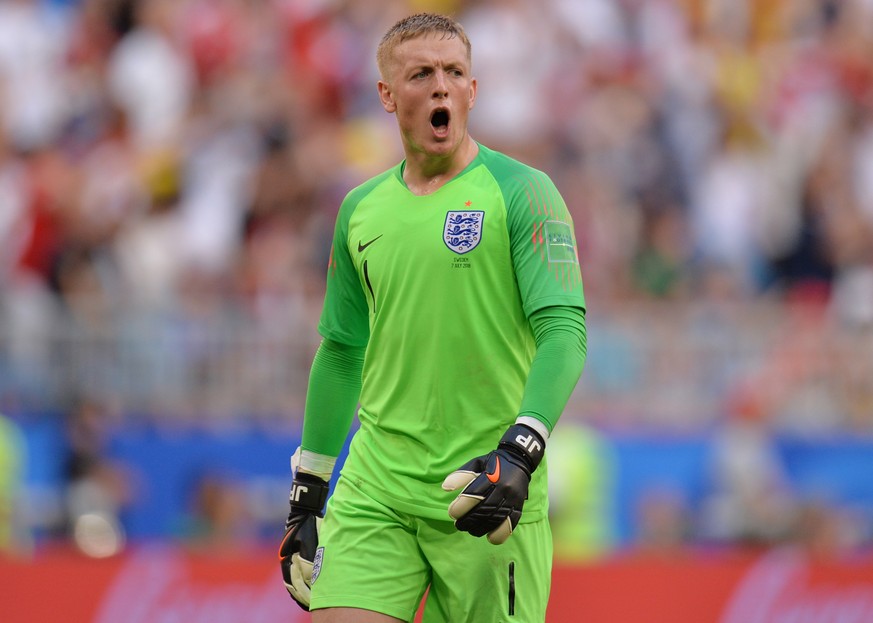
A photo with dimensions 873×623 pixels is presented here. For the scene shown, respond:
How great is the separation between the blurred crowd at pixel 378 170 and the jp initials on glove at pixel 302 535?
212 inches

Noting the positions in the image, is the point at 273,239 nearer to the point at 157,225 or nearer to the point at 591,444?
the point at 157,225

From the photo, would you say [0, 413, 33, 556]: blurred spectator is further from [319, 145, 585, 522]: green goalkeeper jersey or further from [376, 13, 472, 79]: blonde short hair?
[376, 13, 472, 79]: blonde short hair

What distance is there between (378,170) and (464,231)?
27.7ft

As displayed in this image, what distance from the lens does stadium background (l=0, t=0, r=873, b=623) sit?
10570mm

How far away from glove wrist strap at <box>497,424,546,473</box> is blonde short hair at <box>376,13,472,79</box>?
52.5 inches

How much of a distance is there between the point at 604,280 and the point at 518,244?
754 centimetres

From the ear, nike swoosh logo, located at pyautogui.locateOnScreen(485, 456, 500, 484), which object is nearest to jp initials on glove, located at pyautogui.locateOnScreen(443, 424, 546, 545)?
nike swoosh logo, located at pyautogui.locateOnScreen(485, 456, 500, 484)

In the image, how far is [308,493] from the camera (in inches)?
225

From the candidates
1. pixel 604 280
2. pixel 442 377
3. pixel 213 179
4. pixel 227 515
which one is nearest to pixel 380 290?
pixel 442 377

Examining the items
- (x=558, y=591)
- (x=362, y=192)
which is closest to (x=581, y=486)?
(x=558, y=591)

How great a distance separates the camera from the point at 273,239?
12.5m

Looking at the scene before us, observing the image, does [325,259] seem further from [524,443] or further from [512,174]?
[524,443]

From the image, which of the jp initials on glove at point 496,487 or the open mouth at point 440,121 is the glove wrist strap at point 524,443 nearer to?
the jp initials on glove at point 496,487

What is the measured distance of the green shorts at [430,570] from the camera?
507 cm
